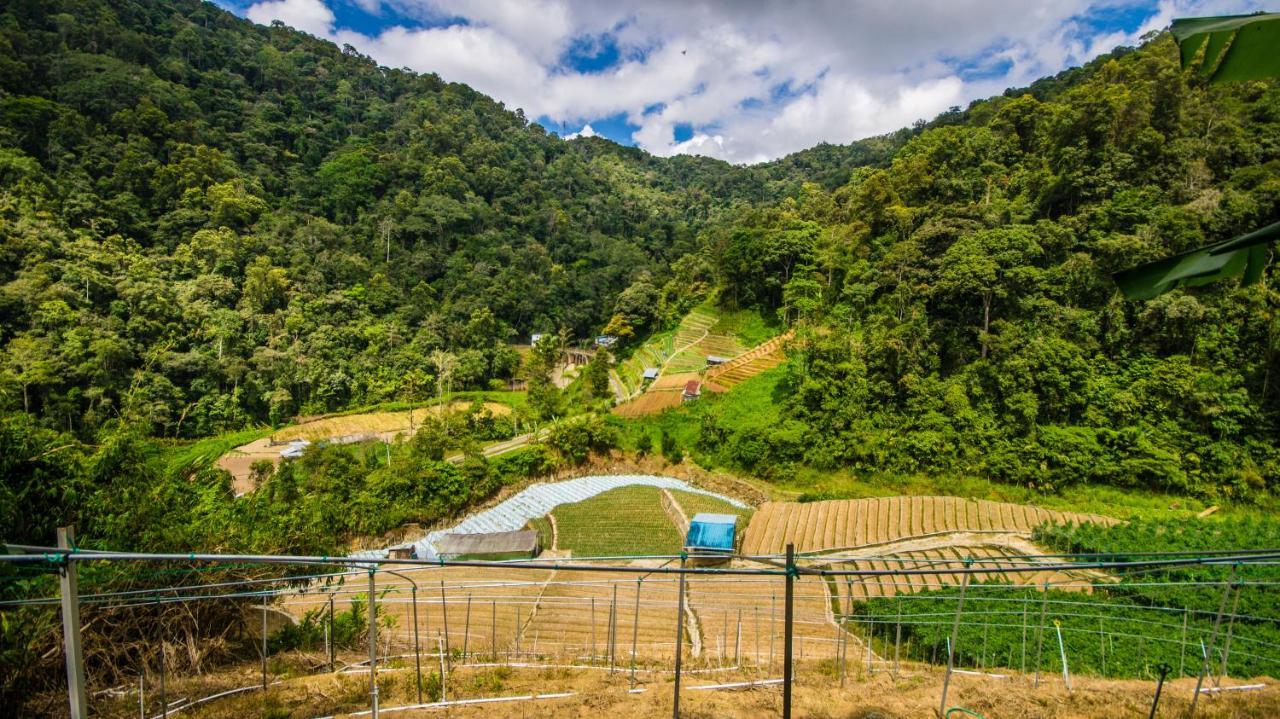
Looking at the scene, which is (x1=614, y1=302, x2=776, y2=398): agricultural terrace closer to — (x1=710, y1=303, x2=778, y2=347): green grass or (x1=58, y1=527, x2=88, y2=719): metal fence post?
(x1=710, y1=303, x2=778, y2=347): green grass

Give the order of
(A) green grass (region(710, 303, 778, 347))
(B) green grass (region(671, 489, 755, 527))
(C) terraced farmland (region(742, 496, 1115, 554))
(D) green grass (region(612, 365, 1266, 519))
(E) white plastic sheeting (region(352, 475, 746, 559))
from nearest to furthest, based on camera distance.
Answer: (D) green grass (region(612, 365, 1266, 519)), (C) terraced farmland (region(742, 496, 1115, 554)), (B) green grass (region(671, 489, 755, 527)), (E) white plastic sheeting (region(352, 475, 746, 559)), (A) green grass (region(710, 303, 778, 347))

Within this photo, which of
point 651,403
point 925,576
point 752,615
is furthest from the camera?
point 651,403

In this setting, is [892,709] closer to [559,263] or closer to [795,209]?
[795,209]

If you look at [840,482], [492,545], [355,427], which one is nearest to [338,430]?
[355,427]

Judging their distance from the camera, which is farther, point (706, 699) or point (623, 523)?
point (623, 523)

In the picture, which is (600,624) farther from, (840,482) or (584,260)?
(584,260)

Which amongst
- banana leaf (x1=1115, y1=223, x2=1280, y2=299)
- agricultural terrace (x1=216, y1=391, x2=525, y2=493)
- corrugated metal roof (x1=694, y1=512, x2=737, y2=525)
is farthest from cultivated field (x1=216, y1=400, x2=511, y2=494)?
banana leaf (x1=1115, y1=223, x2=1280, y2=299)

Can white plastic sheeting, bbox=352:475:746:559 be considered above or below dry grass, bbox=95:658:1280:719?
below
